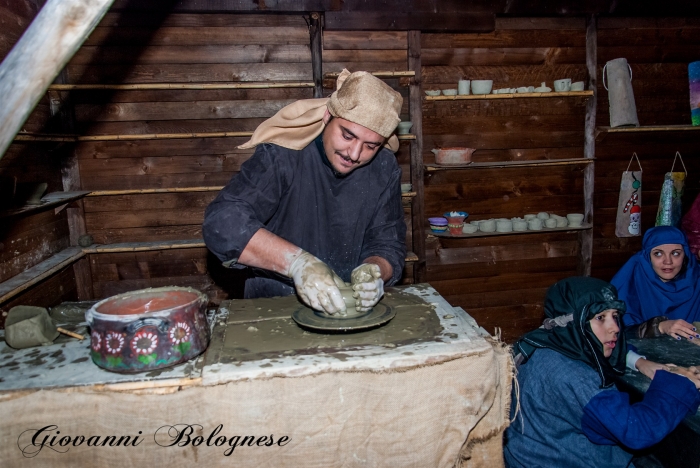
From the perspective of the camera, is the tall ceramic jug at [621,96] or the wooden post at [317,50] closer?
the wooden post at [317,50]

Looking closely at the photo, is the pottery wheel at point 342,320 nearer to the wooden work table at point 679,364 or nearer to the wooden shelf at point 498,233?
the wooden work table at point 679,364

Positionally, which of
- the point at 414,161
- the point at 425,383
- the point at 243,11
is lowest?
the point at 425,383

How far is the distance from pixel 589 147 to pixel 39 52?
4416mm

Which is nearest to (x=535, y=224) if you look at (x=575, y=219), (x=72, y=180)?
(x=575, y=219)

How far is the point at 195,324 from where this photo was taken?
135 cm

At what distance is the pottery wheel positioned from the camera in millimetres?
1475

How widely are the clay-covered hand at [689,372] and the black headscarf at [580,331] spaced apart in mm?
203

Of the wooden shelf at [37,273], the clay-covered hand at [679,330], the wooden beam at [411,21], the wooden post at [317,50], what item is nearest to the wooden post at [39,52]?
the wooden shelf at [37,273]

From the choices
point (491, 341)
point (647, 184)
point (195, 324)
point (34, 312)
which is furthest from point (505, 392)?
point (647, 184)

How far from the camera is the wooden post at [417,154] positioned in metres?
4.09

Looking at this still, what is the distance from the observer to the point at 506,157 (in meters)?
4.47

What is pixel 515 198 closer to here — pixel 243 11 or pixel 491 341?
pixel 243 11

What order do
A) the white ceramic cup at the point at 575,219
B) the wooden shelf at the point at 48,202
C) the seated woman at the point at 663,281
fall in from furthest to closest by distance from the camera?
the white ceramic cup at the point at 575,219
the seated woman at the point at 663,281
the wooden shelf at the point at 48,202

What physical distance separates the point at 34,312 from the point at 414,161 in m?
3.23
